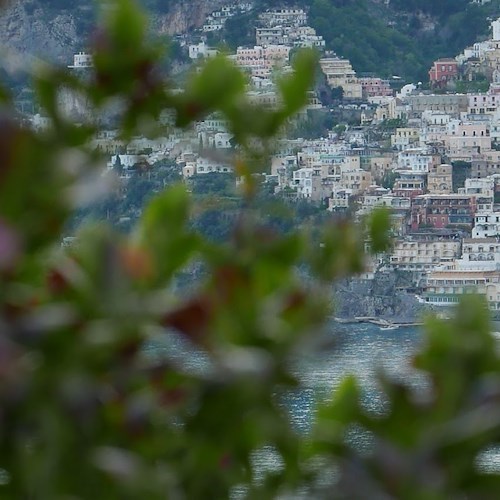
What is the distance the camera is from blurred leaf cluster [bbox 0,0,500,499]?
0.46 meters

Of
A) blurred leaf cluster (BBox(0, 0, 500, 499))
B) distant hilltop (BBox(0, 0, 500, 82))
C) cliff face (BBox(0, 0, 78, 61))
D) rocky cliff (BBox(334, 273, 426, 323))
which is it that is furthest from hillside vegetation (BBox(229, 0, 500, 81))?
blurred leaf cluster (BBox(0, 0, 500, 499))

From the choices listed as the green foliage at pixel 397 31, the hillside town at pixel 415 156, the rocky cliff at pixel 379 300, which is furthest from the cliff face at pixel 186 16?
the rocky cliff at pixel 379 300

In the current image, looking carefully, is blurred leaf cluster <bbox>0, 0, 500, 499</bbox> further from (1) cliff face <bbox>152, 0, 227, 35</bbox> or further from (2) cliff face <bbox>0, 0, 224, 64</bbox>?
(1) cliff face <bbox>152, 0, 227, 35</bbox>

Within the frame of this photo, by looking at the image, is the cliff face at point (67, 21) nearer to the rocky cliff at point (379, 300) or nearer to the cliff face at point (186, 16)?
the cliff face at point (186, 16)

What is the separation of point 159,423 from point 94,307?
0.07m

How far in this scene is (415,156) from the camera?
1845 cm

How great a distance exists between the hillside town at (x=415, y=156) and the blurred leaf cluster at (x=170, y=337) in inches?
427

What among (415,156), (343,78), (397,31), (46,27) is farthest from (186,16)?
(415,156)

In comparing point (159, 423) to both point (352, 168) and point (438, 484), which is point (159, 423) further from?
point (352, 168)

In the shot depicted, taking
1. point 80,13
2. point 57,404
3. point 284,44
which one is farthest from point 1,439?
point 284,44

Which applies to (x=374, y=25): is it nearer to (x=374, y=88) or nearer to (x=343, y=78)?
(x=374, y=88)

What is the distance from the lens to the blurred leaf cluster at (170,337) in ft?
1.51

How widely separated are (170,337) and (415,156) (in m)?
18.1

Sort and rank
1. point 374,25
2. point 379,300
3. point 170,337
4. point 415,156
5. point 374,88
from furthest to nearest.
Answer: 1. point 374,25
2. point 374,88
3. point 415,156
4. point 379,300
5. point 170,337
